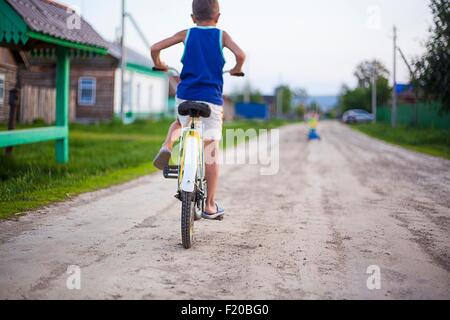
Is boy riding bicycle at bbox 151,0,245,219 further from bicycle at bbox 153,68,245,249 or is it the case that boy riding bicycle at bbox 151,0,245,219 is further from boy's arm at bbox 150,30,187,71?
bicycle at bbox 153,68,245,249

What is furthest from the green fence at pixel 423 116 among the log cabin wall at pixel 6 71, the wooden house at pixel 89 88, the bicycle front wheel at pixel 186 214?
the bicycle front wheel at pixel 186 214

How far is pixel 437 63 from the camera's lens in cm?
1905

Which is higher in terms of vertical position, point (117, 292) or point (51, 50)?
point (51, 50)

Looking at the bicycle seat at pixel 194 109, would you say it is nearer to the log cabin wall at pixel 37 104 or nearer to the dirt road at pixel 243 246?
the dirt road at pixel 243 246

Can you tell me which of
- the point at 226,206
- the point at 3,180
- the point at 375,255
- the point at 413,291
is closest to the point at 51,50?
the point at 3,180

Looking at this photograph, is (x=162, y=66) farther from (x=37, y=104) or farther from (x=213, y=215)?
(x=37, y=104)

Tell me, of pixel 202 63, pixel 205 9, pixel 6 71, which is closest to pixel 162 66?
pixel 202 63

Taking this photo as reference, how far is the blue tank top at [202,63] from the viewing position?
478 centimetres

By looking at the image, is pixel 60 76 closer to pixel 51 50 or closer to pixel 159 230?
pixel 51 50

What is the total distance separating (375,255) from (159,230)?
2.08 m

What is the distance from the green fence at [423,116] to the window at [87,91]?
62.7 ft

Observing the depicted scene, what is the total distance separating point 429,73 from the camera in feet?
65.2

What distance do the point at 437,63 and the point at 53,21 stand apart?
46.2ft

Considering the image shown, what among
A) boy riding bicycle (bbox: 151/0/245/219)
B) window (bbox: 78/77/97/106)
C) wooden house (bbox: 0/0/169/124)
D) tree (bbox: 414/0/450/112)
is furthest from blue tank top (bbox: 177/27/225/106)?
window (bbox: 78/77/97/106)
